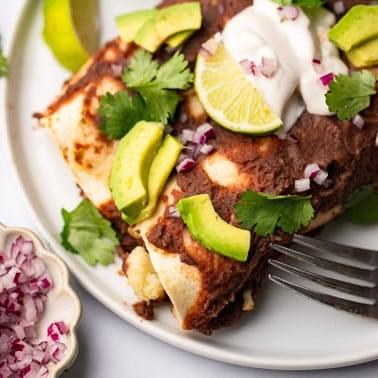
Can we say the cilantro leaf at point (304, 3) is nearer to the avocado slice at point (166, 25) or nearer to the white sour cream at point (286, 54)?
the white sour cream at point (286, 54)

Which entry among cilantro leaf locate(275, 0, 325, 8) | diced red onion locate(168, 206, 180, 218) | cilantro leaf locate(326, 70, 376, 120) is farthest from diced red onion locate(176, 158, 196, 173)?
cilantro leaf locate(275, 0, 325, 8)

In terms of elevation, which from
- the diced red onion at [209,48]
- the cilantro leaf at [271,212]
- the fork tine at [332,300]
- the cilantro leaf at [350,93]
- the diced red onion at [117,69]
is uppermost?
the diced red onion at [209,48]

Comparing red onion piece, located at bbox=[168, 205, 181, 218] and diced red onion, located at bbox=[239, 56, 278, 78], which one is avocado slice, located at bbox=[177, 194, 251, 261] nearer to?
red onion piece, located at bbox=[168, 205, 181, 218]

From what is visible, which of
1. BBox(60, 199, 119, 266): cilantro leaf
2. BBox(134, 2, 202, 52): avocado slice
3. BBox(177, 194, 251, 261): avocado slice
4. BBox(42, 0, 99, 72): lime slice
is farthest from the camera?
BBox(42, 0, 99, 72): lime slice

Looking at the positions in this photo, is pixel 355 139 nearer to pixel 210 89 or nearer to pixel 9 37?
pixel 210 89

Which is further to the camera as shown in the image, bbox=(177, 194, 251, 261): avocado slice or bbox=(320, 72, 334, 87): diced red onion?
bbox=(320, 72, 334, 87): diced red onion

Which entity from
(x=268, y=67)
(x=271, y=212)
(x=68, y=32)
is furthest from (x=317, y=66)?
(x=68, y=32)

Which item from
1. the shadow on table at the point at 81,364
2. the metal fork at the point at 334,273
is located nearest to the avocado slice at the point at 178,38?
the metal fork at the point at 334,273
